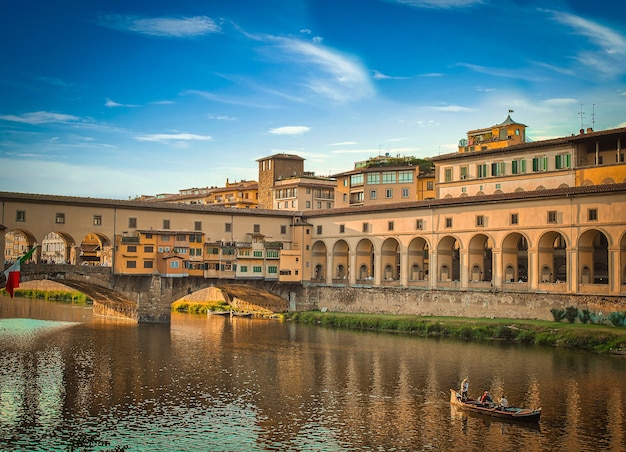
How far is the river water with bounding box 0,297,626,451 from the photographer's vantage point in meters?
28.5

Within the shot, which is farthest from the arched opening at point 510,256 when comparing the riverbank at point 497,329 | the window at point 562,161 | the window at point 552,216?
the window at point 562,161

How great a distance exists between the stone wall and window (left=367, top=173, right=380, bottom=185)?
19.9 meters

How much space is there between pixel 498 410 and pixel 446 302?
97.2 feet

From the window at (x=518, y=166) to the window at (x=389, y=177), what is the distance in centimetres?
2000

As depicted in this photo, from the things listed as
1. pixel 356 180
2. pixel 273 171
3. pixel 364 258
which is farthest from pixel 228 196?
pixel 364 258

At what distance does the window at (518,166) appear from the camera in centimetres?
6769

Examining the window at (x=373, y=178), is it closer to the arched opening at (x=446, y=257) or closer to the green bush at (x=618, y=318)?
the arched opening at (x=446, y=257)

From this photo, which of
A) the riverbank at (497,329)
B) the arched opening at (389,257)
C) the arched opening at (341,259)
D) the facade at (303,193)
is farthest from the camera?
the facade at (303,193)

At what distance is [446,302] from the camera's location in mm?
61469

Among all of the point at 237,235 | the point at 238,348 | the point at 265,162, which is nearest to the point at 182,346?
the point at 238,348

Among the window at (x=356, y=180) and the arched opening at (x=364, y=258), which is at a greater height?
the window at (x=356, y=180)

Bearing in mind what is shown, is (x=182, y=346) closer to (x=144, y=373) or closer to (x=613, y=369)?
(x=144, y=373)

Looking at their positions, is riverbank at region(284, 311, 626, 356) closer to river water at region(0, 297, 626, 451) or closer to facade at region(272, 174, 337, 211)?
river water at region(0, 297, 626, 451)

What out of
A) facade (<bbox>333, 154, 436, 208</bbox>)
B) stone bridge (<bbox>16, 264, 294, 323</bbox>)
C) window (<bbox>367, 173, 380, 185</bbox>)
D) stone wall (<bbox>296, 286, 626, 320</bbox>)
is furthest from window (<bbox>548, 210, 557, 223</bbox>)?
window (<bbox>367, 173, 380, 185</bbox>)
